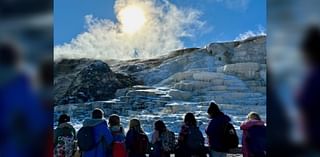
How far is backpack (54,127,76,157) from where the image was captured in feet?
14.5

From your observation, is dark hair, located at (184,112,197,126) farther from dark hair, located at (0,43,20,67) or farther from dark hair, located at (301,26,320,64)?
dark hair, located at (301,26,320,64)

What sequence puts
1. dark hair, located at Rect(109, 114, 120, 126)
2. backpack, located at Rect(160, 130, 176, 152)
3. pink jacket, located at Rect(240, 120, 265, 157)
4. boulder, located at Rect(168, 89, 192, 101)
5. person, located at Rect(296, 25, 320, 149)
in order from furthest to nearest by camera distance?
boulder, located at Rect(168, 89, 192, 101) < backpack, located at Rect(160, 130, 176, 152) < dark hair, located at Rect(109, 114, 120, 126) < pink jacket, located at Rect(240, 120, 265, 157) < person, located at Rect(296, 25, 320, 149)

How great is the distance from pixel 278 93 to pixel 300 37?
0.37 feet

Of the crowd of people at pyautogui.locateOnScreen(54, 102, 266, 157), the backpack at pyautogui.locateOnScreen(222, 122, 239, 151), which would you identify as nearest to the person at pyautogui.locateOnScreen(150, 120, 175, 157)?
the crowd of people at pyautogui.locateOnScreen(54, 102, 266, 157)

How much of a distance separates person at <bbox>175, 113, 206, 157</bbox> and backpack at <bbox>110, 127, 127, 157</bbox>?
68 centimetres

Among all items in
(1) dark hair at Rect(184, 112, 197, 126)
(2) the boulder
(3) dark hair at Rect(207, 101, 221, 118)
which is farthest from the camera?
(2) the boulder

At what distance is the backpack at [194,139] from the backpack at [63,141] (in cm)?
118

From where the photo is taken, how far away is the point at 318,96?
0.85 metres

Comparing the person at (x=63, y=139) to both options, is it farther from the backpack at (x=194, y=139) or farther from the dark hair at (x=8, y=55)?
the dark hair at (x=8, y=55)

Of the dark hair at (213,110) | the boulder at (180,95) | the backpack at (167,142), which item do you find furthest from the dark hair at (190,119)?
the boulder at (180,95)

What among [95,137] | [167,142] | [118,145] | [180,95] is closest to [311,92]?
[95,137]

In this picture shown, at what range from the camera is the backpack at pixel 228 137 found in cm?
438

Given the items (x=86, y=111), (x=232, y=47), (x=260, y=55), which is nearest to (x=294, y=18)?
(x=86, y=111)

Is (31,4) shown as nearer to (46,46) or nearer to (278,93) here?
(46,46)
